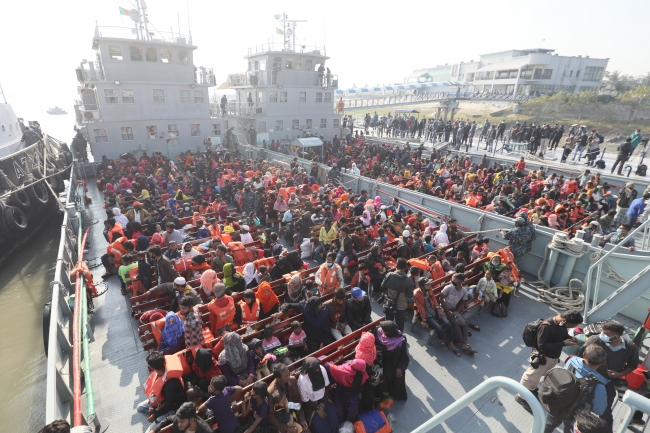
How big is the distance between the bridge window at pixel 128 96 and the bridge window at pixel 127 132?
1635 mm

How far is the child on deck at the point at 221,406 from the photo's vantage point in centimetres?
383

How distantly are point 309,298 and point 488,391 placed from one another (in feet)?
12.5

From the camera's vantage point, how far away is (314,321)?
5543 mm

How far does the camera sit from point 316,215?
1039 centimetres

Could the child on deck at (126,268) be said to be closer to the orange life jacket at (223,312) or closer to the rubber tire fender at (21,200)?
the orange life jacket at (223,312)

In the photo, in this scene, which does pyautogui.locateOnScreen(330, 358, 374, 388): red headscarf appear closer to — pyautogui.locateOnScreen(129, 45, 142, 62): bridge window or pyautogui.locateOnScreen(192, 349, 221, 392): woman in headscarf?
pyautogui.locateOnScreen(192, 349, 221, 392): woman in headscarf

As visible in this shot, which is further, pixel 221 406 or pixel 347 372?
pixel 347 372

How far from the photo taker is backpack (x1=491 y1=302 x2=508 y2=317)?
723 cm

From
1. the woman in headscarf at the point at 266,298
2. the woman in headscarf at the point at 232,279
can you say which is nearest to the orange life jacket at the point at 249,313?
the woman in headscarf at the point at 266,298

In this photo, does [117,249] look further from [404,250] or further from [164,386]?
[404,250]

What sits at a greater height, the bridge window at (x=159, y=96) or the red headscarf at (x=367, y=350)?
the bridge window at (x=159, y=96)

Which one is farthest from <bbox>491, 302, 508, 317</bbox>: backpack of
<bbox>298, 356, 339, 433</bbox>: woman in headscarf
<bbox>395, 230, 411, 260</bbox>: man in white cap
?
<bbox>298, 356, 339, 433</bbox>: woman in headscarf

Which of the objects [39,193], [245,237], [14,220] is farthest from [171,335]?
[39,193]

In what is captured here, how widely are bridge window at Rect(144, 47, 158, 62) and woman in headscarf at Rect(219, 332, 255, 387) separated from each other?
23.3m
